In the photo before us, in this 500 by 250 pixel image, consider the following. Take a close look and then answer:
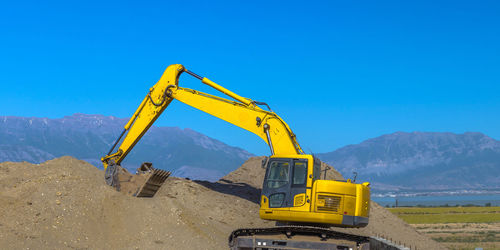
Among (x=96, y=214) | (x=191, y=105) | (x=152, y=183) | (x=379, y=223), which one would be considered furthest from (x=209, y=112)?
(x=379, y=223)

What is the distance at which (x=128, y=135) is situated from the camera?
25969 millimetres

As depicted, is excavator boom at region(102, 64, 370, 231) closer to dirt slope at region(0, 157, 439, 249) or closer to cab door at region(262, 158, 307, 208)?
cab door at region(262, 158, 307, 208)

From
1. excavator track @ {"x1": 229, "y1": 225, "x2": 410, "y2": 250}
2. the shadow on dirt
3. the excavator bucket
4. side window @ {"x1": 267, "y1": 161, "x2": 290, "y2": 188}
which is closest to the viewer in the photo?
excavator track @ {"x1": 229, "y1": 225, "x2": 410, "y2": 250}

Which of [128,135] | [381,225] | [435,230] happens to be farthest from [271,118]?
[435,230]

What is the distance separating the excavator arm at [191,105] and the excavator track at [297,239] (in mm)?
5120

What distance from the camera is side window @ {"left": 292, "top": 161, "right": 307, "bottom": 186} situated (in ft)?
58.4

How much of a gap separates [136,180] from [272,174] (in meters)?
9.38

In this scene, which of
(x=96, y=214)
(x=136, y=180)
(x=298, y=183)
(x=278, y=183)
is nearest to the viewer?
(x=298, y=183)

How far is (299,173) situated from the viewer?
58.7 feet

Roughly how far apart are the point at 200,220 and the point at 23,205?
713cm

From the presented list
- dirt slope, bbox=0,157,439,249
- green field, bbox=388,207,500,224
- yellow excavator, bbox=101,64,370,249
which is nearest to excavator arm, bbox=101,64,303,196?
yellow excavator, bbox=101,64,370,249

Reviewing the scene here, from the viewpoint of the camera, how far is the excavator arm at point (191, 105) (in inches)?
853

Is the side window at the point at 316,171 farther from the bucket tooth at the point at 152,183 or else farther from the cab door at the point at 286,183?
the bucket tooth at the point at 152,183

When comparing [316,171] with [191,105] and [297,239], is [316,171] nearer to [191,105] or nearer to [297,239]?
[297,239]
